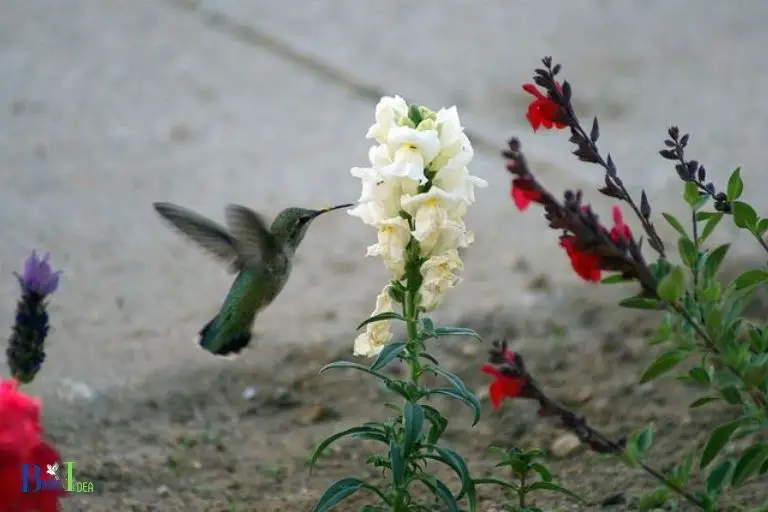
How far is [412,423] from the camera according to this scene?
233 cm

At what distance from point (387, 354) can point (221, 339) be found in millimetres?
915

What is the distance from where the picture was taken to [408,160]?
2.26 metres

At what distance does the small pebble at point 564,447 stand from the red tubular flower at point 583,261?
4.17 ft

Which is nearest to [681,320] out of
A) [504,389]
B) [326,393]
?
[504,389]

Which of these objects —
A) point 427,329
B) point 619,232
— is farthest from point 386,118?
point 619,232

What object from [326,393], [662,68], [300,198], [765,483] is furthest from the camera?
[662,68]

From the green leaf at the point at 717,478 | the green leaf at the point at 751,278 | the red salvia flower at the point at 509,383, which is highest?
the green leaf at the point at 751,278

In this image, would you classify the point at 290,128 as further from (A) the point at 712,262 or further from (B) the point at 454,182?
(A) the point at 712,262

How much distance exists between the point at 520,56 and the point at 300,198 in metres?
2.00

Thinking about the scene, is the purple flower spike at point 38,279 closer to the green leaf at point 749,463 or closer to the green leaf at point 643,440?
the green leaf at point 643,440

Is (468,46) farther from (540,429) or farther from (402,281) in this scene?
(402,281)

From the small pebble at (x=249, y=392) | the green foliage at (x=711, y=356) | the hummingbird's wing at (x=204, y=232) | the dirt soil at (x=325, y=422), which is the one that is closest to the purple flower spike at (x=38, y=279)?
the hummingbird's wing at (x=204, y=232)

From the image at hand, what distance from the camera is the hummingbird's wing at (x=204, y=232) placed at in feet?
9.45

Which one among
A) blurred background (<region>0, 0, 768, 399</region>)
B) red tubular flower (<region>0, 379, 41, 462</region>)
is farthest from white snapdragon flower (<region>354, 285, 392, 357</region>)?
blurred background (<region>0, 0, 768, 399</region>)
